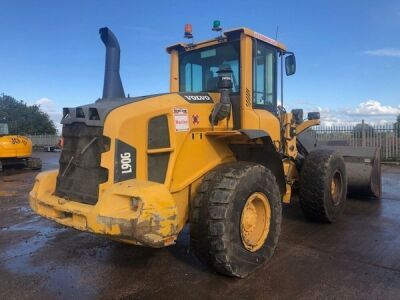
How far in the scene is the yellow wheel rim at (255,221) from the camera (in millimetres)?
4641

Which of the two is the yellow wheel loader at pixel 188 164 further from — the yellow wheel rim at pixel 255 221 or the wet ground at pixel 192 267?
Result: the wet ground at pixel 192 267

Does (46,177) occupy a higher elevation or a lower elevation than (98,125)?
lower

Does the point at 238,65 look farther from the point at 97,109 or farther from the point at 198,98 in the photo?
the point at 97,109

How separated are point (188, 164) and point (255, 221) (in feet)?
3.48

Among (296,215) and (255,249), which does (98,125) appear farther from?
(296,215)

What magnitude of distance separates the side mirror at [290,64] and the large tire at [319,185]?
142 centimetres

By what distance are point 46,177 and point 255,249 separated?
2.61m

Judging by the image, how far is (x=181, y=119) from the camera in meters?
4.59

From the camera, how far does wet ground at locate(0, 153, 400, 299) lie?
4160 mm

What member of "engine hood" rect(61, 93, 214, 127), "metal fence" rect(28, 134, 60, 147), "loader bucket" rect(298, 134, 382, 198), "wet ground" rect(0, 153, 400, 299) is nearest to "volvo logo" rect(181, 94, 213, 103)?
"engine hood" rect(61, 93, 214, 127)

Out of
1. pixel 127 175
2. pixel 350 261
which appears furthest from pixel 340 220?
pixel 127 175

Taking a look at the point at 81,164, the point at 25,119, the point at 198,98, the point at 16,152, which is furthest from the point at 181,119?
the point at 25,119

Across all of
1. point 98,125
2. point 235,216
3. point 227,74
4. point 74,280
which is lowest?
point 74,280

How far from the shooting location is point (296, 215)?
24.2 ft
